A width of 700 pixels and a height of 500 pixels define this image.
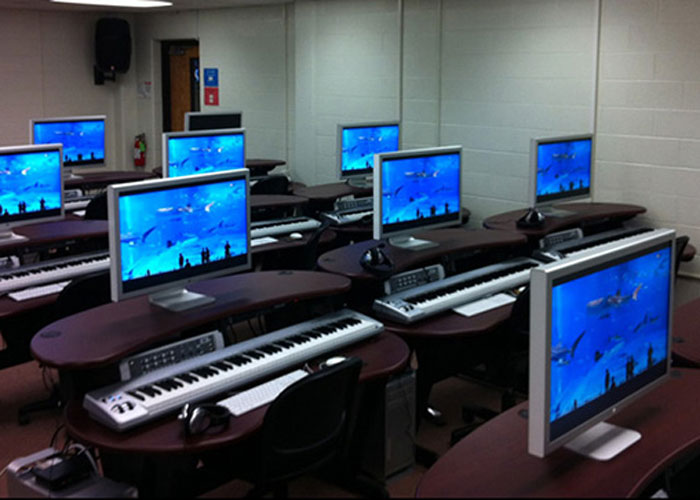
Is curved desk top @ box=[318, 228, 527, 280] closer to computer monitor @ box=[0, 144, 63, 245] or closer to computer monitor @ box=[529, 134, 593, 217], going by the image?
computer monitor @ box=[529, 134, 593, 217]

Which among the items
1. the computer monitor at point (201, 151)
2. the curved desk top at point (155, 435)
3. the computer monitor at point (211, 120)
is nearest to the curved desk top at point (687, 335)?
Result: the curved desk top at point (155, 435)

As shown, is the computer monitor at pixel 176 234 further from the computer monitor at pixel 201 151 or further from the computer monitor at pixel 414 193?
the computer monitor at pixel 201 151

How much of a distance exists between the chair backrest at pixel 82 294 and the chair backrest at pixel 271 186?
2881mm

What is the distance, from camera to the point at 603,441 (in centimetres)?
226

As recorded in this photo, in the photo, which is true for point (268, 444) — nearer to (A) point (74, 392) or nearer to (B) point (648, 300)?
(A) point (74, 392)

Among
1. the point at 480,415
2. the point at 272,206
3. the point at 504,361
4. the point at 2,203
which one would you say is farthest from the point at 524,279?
the point at 2,203

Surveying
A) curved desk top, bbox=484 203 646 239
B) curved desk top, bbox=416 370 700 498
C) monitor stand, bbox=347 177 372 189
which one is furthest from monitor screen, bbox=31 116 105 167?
curved desk top, bbox=416 370 700 498

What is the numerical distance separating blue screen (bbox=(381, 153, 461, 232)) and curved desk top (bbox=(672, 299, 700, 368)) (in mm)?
1310

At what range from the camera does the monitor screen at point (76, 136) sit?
23.6ft

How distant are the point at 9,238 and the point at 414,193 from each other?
2.22 m

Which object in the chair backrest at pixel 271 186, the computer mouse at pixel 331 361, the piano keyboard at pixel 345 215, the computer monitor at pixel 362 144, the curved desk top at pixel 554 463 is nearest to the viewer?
the curved desk top at pixel 554 463

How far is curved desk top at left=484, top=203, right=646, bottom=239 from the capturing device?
16.9 feet

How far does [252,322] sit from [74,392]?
2.56 meters

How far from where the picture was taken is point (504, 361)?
Result: 4.13 meters
